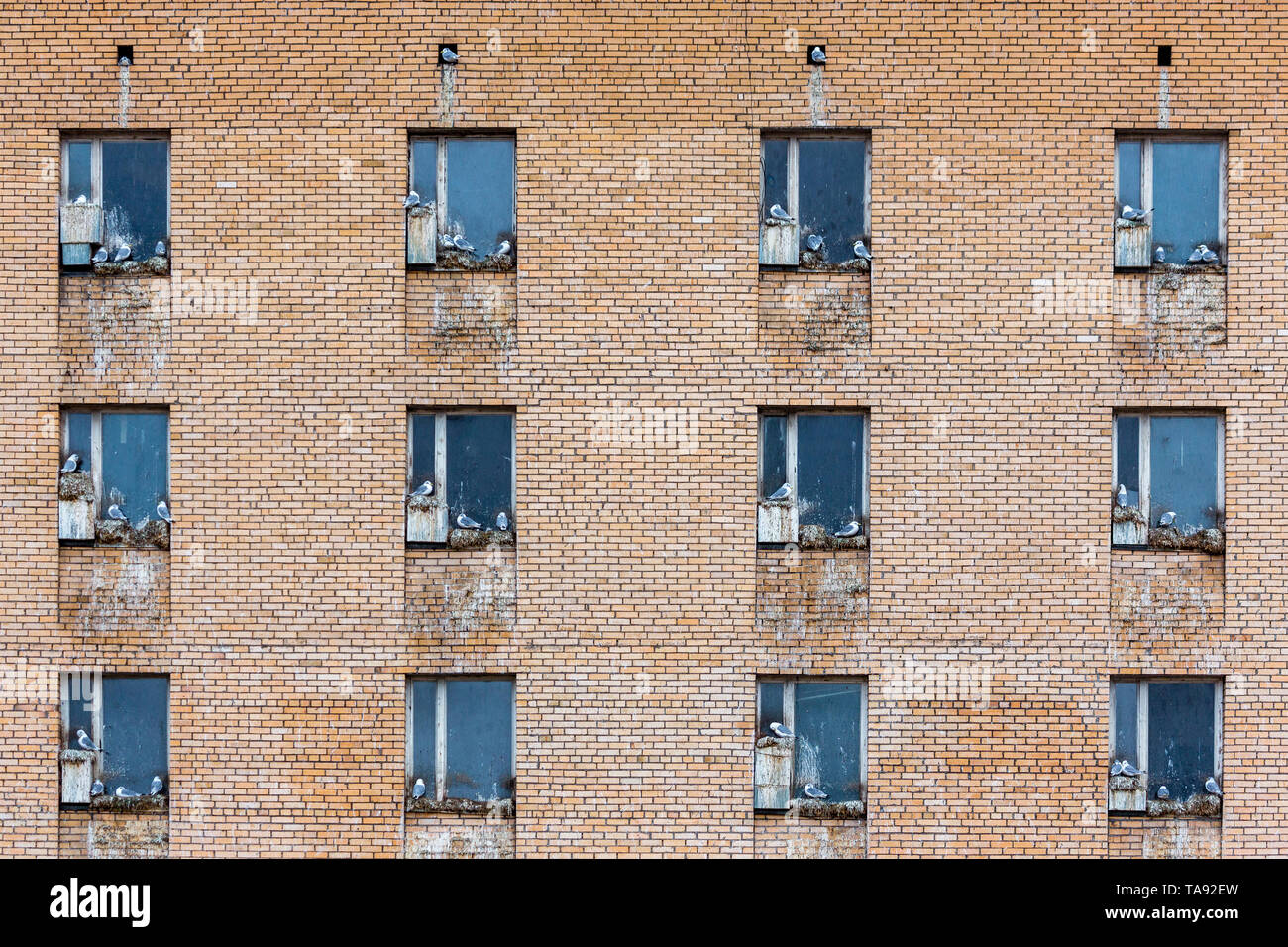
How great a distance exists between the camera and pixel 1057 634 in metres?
11.1

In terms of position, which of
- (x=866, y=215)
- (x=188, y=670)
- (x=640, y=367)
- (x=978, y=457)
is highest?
(x=866, y=215)

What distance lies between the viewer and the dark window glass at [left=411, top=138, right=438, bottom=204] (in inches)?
451

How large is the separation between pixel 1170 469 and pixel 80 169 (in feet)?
38.1

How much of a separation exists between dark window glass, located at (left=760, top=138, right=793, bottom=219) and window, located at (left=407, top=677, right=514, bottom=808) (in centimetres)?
557

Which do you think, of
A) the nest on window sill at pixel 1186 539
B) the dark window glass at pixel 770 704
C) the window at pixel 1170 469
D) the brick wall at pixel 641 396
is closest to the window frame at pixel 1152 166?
the brick wall at pixel 641 396

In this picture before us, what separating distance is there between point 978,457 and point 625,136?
4810mm

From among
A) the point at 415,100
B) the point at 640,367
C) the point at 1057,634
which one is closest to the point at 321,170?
the point at 415,100

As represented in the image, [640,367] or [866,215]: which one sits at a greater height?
[866,215]

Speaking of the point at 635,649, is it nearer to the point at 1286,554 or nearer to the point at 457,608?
the point at 457,608

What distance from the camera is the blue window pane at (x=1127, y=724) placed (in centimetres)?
1127

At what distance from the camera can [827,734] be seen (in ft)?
37.2

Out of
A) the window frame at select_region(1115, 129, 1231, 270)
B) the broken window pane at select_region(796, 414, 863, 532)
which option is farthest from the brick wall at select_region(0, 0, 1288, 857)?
the broken window pane at select_region(796, 414, 863, 532)

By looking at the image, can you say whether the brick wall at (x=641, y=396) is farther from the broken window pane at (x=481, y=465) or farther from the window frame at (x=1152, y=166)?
the broken window pane at (x=481, y=465)

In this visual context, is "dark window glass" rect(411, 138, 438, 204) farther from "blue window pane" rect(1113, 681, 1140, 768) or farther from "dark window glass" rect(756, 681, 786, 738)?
"blue window pane" rect(1113, 681, 1140, 768)
